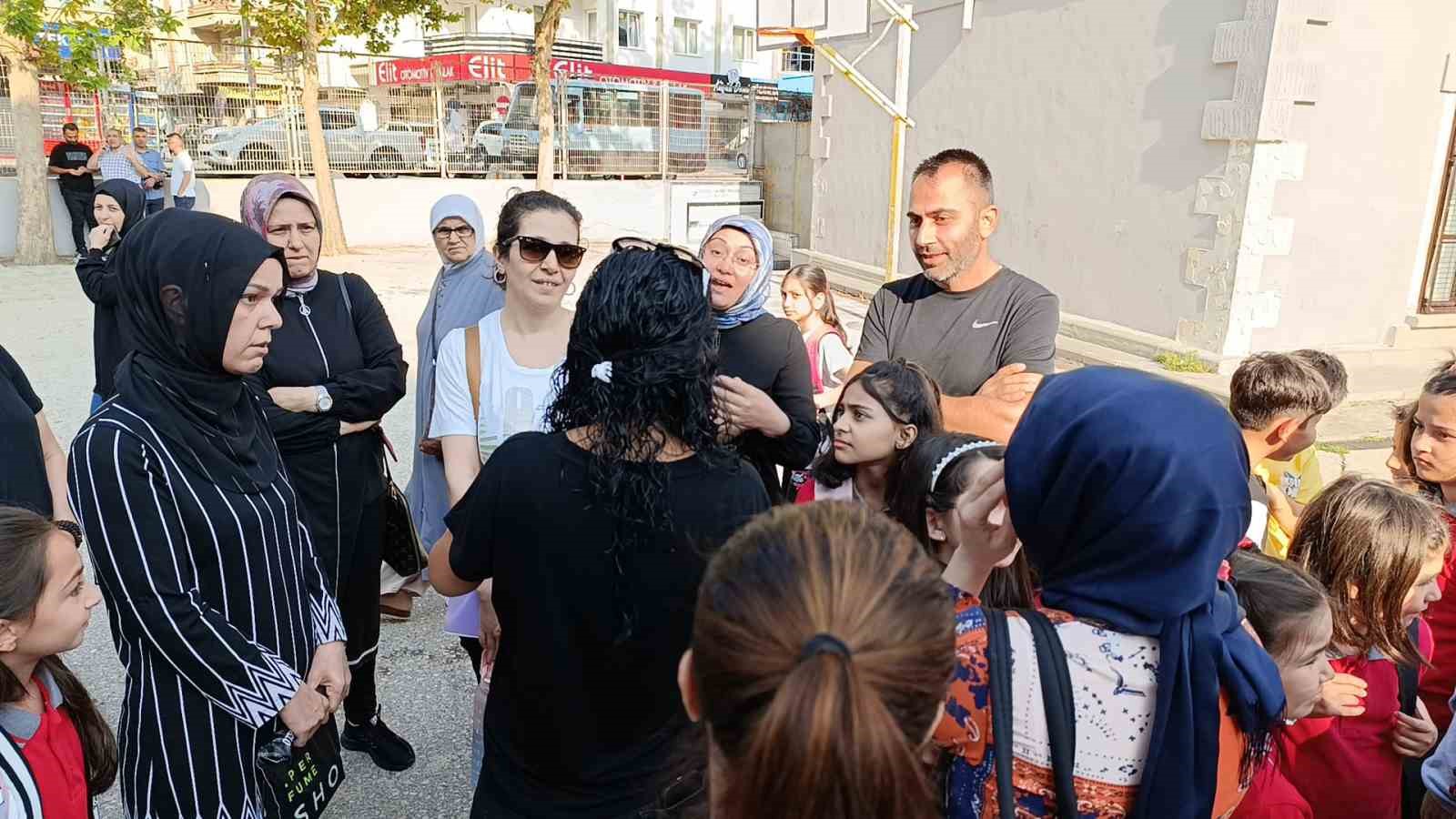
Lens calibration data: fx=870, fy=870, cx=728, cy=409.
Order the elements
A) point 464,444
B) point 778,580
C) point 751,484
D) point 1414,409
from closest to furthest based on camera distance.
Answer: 1. point 778,580
2. point 751,484
3. point 464,444
4. point 1414,409

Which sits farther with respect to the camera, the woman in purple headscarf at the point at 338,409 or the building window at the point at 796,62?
the building window at the point at 796,62

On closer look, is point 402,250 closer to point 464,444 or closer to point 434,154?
point 434,154

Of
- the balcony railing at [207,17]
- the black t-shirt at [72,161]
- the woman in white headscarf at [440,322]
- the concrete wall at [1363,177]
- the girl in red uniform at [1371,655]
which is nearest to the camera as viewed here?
the girl in red uniform at [1371,655]

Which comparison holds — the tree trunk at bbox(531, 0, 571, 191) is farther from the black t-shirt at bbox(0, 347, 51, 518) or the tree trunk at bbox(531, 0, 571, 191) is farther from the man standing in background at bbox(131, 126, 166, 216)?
the black t-shirt at bbox(0, 347, 51, 518)

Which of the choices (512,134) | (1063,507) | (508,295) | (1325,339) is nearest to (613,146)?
(512,134)

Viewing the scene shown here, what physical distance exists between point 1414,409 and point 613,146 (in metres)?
18.1

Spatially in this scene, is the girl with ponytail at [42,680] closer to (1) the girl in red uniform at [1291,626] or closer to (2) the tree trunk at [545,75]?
(1) the girl in red uniform at [1291,626]

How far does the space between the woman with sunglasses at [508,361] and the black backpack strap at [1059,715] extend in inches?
61.4

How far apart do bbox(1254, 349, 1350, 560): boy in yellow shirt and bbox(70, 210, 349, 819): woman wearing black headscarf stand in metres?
2.90

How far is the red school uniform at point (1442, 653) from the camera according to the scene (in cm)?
232

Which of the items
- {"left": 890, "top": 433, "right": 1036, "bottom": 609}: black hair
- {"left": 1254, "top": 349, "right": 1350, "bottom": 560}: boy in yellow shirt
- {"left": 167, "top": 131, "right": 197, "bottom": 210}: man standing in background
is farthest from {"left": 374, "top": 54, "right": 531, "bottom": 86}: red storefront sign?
{"left": 890, "top": 433, "right": 1036, "bottom": 609}: black hair

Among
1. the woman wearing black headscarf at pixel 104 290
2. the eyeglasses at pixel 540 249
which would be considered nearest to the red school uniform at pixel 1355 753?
the eyeglasses at pixel 540 249

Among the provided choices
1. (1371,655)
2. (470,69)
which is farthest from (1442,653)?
(470,69)

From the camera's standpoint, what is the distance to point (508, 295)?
2.55m
